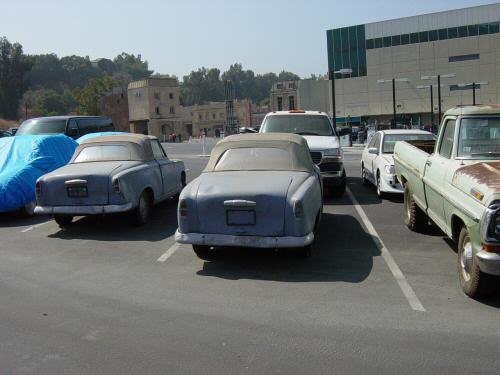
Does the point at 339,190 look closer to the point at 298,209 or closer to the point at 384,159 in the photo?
the point at 384,159

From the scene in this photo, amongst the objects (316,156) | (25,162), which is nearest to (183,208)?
(316,156)

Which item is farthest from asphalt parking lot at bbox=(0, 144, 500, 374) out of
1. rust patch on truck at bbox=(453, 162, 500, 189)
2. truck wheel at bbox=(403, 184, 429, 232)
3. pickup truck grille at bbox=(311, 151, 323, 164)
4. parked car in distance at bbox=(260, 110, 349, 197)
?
parked car in distance at bbox=(260, 110, 349, 197)

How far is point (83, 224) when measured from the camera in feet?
32.8

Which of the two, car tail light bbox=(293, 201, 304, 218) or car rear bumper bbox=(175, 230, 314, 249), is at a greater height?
car tail light bbox=(293, 201, 304, 218)

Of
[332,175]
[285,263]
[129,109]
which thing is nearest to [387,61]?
[129,109]

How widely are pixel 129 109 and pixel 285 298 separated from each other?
4031 inches

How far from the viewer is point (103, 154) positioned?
33.0 ft

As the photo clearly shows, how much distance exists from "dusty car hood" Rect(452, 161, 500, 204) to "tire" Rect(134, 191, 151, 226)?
535cm

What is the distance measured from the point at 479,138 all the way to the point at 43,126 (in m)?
14.1

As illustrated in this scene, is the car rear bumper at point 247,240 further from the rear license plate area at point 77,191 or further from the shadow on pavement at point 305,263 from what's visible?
the rear license plate area at point 77,191

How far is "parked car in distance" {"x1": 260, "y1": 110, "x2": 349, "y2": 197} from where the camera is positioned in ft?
38.6

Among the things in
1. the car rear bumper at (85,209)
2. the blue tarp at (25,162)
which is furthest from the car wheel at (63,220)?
the blue tarp at (25,162)

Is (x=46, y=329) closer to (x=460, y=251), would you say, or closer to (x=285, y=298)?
(x=285, y=298)

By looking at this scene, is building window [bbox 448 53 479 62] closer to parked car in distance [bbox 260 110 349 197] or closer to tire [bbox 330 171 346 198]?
parked car in distance [bbox 260 110 349 197]
